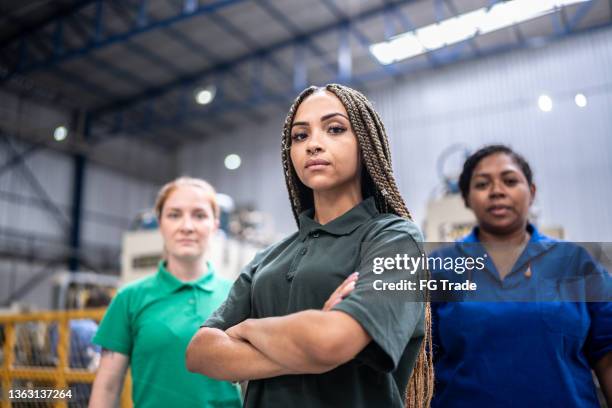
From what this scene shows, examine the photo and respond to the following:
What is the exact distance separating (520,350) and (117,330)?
4.67 ft

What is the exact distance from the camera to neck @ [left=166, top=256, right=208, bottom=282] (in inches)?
87.2

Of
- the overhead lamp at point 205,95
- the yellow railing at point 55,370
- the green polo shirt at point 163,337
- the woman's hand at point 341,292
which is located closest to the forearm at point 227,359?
the woman's hand at point 341,292

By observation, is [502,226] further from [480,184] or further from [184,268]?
[184,268]

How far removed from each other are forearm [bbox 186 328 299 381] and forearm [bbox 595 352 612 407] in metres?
1.08

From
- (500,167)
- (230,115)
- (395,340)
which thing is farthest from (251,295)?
(230,115)

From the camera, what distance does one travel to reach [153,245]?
5.36 meters

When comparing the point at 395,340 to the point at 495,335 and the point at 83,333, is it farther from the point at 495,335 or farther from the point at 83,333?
the point at 83,333

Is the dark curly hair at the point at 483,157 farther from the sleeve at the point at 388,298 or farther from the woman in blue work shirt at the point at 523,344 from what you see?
the sleeve at the point at 388,298

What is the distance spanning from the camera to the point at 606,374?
1.68m

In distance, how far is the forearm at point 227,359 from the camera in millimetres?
1208

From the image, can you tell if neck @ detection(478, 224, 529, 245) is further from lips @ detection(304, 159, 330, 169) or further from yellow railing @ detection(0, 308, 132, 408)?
yellow railing @ detection(0, 308, 132, 408)

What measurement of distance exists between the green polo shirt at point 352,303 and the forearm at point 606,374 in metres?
0.78

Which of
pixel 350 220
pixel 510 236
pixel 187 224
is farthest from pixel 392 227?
pixel 187 224

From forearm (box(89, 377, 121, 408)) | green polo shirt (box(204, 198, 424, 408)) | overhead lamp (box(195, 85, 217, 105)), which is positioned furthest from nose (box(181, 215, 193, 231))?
overhead lamp (box(195, 85, 217, 105))
